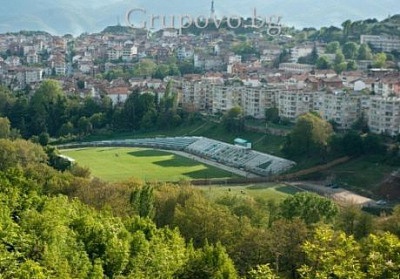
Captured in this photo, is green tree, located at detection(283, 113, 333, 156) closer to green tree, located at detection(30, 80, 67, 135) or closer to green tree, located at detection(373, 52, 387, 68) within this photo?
green tree, located at detection(30, 80, 67, 135)

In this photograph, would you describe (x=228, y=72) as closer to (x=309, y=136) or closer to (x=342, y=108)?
(x=342, y=108)

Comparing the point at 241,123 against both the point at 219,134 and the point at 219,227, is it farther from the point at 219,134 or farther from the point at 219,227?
the point at 219,227

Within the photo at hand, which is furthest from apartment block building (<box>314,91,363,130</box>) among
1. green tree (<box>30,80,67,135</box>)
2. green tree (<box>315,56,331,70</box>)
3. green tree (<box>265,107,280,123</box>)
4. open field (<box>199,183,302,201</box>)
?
green tree (<box>30,80,67,135</box>)

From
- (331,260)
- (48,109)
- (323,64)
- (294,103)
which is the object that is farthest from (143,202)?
(323,64)

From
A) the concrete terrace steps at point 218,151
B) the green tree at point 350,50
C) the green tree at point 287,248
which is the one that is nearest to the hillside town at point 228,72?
the green tree at point 350,50

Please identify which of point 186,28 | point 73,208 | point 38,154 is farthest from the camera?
point 186,28

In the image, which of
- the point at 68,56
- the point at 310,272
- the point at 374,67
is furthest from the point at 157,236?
the point at 68,56

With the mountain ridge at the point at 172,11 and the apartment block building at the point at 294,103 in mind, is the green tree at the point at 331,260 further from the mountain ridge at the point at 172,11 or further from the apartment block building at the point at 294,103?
the mountain ridge at the point at 172,11
